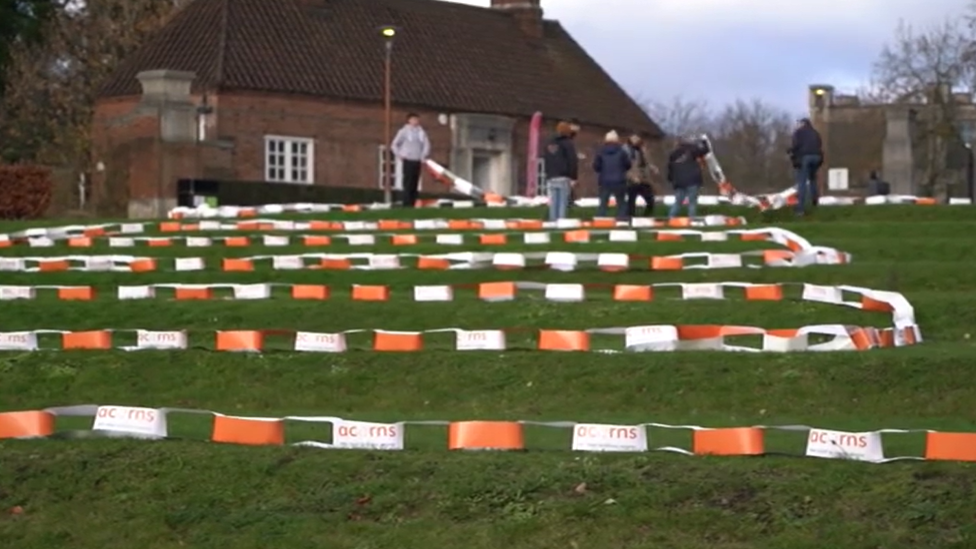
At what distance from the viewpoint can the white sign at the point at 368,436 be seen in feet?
44.8

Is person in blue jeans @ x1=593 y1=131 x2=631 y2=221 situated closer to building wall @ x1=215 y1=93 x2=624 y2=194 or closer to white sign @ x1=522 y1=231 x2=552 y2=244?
white sign @ x1=522 y1=231 x2=552 y2=244

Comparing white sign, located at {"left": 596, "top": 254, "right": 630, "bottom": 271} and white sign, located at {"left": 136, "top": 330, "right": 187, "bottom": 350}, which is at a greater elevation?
white sign, located at {"left": 596, "top": 254, "right": 630, "bottom": 271}

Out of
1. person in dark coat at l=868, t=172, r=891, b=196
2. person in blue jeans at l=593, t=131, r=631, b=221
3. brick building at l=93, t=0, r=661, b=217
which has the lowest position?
person in dark coat at l=868, t=172, r=891, b=196

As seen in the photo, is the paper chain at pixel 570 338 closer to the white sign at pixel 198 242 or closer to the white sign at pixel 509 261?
the white sign at pixel 509 261

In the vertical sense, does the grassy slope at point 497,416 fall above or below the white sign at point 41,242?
below

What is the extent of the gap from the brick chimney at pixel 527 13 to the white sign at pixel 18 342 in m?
50.6

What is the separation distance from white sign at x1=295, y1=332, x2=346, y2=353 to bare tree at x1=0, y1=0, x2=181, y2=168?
4538 centimetres

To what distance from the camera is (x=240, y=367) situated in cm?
1767

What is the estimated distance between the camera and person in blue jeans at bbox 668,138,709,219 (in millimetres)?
30969

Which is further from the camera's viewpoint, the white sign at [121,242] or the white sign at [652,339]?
the white sign at [121,242]

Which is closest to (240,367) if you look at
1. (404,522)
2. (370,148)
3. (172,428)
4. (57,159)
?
(172,428)

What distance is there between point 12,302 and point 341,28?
38.1 m

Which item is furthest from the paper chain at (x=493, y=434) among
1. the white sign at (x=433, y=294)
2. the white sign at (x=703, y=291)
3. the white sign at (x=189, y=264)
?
the white sign at (x=189, y=264)

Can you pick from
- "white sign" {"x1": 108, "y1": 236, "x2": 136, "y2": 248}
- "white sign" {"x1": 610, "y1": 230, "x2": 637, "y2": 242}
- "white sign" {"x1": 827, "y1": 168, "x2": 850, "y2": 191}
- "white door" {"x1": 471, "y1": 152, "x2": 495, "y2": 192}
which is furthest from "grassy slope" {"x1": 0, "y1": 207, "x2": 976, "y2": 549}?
"white door" {"x1": 471, "y1": 152, "x2": 495, "y2": 192}
